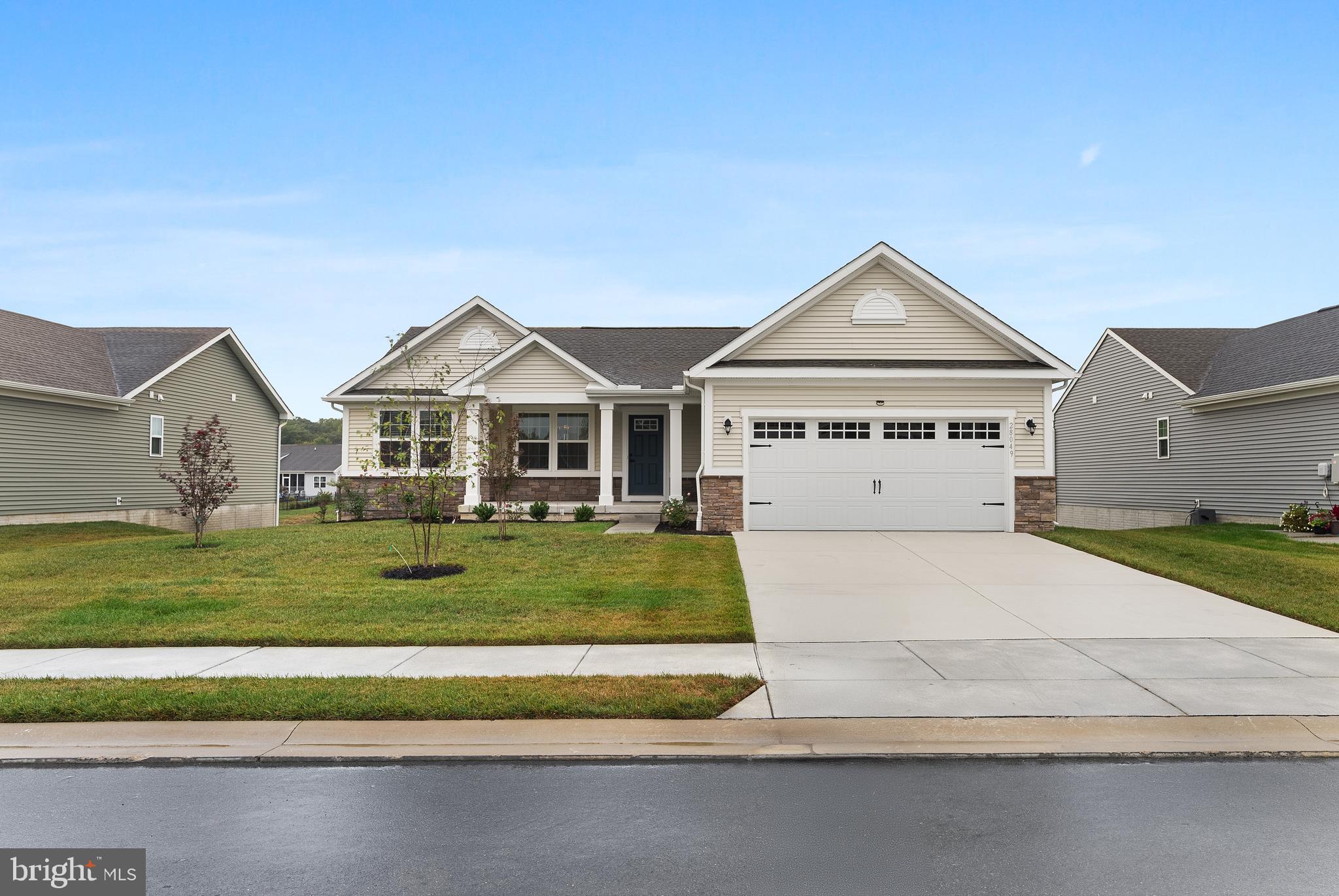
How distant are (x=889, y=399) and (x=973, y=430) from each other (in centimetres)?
198

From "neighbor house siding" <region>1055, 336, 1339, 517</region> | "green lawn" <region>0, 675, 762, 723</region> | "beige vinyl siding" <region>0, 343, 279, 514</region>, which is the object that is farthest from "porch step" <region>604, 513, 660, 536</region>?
"neighbor house siding" <region>1055, 336, 1339, 517</region>

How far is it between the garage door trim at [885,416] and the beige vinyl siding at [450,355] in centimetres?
854

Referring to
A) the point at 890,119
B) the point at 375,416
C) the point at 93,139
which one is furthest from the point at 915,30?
the point at 93,139

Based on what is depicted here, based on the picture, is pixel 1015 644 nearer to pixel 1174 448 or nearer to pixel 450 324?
pixel 450 324

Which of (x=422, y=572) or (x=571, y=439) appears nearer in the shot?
(x=422, y=572)

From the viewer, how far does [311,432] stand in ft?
313

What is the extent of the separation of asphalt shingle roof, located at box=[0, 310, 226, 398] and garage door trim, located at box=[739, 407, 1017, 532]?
→ 17.9 metres

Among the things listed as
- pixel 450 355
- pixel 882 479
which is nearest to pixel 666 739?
pixel 882 479

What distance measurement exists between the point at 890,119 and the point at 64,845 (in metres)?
19.0

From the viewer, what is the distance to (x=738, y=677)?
6391 millimetres

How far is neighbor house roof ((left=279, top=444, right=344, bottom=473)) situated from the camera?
6253cm

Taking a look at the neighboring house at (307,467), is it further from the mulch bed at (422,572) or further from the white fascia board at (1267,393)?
the white fascia board at (1267,393)

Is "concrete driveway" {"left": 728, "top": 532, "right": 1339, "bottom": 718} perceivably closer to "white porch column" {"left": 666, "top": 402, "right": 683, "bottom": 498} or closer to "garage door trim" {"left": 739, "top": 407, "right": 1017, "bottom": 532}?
"garage door trim" {"left": 739, "top": 407, "right": 1017, "bottom": 532}

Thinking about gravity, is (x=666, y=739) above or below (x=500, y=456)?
below
